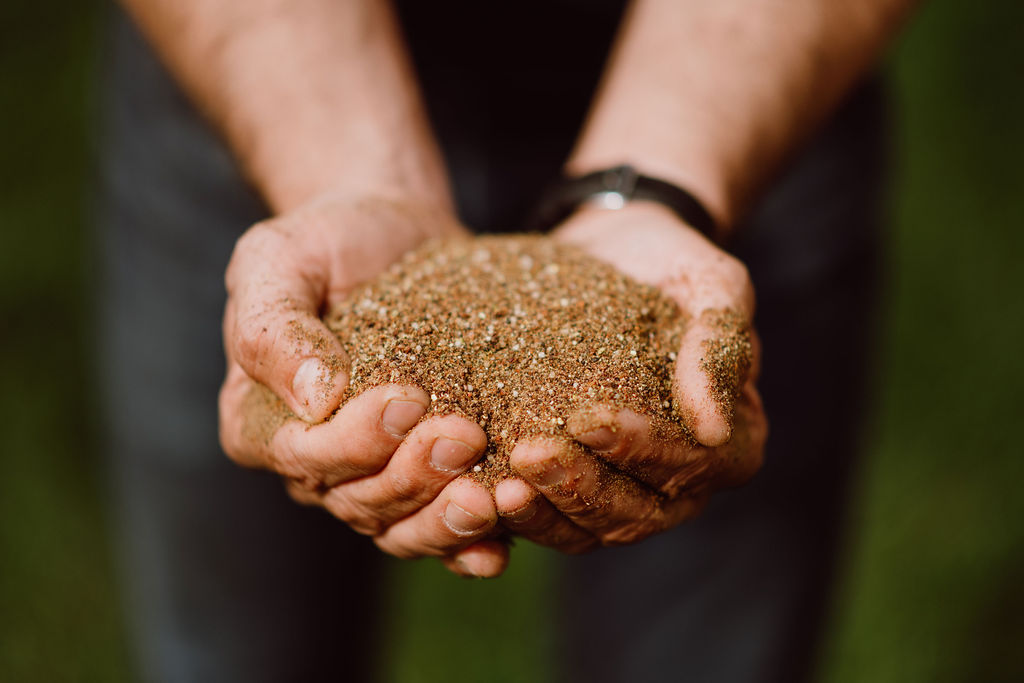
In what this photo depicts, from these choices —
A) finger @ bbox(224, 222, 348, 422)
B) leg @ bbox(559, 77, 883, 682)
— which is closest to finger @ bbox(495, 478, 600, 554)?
finger @ bbox(224, 222, 348, 422)

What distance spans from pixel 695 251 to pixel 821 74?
1.53ft

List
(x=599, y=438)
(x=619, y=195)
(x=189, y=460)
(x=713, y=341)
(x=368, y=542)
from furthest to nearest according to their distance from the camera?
(x=368, y=542) < (x=189, y=460) < (x=619, y=195) < (x=713, y=341) < (x=599, y=438)

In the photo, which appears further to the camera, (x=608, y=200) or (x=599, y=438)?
(x=608, y=200)

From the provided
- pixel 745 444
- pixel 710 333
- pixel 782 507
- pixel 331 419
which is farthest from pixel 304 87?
pixel 782 507

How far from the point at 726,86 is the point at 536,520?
78cm

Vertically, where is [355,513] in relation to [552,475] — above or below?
below

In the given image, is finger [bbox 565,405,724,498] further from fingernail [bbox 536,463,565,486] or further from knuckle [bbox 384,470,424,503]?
knuckle [bbox 384,470,424,503]

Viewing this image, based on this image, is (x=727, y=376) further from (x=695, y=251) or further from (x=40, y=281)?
(x=40, y=281)

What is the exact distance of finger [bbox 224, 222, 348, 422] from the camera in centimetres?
97

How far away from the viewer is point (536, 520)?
977 mm

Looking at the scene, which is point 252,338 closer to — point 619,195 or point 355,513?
point 355,513

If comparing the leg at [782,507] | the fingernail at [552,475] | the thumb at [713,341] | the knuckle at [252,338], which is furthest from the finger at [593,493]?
the leg at [782,507]

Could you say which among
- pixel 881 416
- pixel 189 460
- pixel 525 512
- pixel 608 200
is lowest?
pixel 881 416

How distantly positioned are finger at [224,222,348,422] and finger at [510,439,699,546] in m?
0.24
